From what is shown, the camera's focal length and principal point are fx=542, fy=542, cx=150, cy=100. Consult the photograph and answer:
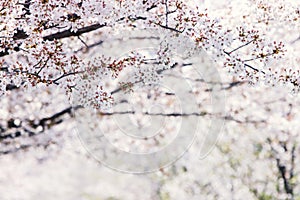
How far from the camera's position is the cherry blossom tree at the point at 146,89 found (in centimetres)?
370

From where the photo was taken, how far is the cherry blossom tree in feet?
12.1

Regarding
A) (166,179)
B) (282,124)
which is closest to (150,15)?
(282,124)

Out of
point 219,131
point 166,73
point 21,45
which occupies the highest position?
point 21,45

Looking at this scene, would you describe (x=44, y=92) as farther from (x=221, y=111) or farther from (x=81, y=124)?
(x=221, y=111)

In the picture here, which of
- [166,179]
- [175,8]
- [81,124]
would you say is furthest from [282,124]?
[175,8]

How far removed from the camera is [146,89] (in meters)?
9.52

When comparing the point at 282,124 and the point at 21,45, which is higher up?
the point at 21,45

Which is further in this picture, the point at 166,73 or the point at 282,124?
the point at 282,124

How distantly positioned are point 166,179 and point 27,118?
435cm

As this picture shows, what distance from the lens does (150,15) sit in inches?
150

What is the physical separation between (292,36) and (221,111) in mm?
1900

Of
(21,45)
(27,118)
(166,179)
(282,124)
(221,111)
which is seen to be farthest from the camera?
(166,179)

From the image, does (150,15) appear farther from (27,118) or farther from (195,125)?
(195,125)

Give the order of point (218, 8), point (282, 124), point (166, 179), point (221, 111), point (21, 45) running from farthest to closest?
point (166, 179) < point (282, 124) < point (221, 111) < point (218, 8) < point (21, 45)
